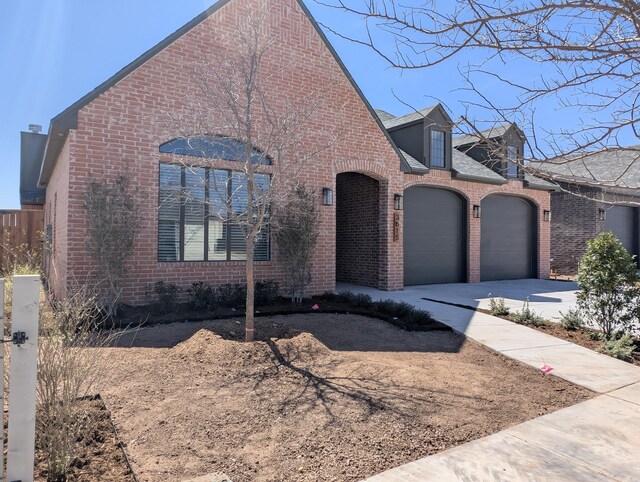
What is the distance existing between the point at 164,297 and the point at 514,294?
9.75 metres

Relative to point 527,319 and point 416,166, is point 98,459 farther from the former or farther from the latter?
point 416,166

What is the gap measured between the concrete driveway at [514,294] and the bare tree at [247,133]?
5.20 metres

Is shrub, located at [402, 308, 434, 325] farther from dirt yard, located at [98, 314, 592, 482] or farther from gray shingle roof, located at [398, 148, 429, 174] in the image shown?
gray shingle roof, located at [398, 148, 429, 174]

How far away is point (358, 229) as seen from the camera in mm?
13453

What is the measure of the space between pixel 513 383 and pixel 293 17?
9426 mm

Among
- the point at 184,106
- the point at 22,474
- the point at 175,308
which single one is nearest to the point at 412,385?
the point at 22,474

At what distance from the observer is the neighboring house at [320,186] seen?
8.36 metres

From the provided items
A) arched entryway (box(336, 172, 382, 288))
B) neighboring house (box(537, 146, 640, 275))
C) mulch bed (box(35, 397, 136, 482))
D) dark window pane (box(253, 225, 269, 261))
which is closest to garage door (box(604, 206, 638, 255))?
neighboring house (box(537, 146, 640, 275))

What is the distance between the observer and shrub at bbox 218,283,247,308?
28.9 ft

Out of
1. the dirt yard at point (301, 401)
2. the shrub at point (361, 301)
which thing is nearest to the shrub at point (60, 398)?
the dirt yard at point (301, 401)

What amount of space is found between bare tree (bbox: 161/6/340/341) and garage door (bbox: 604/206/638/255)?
1671 centimetres

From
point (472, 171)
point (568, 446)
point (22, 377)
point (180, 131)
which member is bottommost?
point (568, 446)

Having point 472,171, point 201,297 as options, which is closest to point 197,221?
point 201,297

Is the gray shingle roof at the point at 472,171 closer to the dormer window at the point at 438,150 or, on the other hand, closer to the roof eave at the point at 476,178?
the roof eave at the point at 476,178
